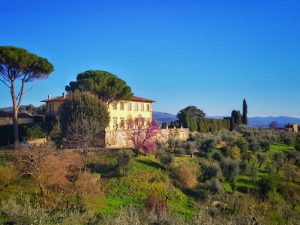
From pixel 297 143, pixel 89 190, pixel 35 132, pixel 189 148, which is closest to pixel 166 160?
pixel 189 148

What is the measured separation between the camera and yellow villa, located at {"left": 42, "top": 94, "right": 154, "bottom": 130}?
54.0m

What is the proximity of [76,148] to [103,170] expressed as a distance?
5.21 meters

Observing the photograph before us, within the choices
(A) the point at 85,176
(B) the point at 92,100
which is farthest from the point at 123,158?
(B) the point at 92,100

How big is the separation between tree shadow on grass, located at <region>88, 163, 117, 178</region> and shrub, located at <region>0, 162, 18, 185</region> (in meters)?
6.70

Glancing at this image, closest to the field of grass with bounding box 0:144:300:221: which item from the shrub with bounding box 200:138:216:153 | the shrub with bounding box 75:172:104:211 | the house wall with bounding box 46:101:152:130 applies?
the shrub with bounding box 75:172:104:211

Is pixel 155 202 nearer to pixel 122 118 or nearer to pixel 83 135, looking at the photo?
pixel 83 135

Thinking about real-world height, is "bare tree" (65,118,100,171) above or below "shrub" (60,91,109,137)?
below

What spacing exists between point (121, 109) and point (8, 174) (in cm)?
3162

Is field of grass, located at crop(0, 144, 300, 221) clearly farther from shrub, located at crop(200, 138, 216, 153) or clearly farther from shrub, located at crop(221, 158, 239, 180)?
shrub, located at crop(200, 138, 216, 153)

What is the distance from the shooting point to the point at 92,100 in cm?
4072

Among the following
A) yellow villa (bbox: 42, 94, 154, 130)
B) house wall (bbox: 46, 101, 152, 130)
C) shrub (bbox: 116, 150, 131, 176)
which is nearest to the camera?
shrub (bbox: 116, 150, 131, 176)

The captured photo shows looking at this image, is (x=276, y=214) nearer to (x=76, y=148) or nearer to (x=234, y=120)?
(x=76, y=148)

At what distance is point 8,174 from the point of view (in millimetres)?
27734

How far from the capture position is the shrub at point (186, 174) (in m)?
33.9
